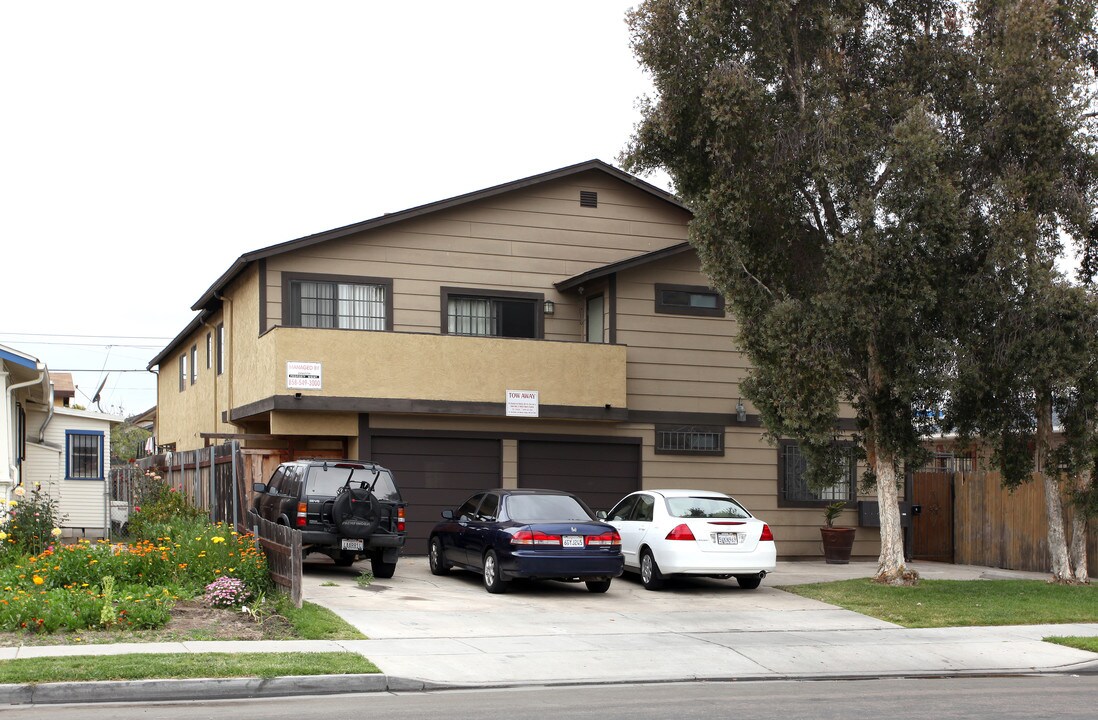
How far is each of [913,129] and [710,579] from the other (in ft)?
26.3

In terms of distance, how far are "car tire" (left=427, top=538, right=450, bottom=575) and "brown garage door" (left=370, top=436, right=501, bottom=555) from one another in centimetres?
271

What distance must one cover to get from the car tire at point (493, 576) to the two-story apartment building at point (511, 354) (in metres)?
Result: 5.12

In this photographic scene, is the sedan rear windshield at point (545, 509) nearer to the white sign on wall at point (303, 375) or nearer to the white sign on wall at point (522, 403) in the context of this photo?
the white sign on wall at point (522, 403)

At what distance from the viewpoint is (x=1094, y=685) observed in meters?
11.4

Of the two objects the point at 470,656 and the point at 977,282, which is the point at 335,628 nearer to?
the point at 470,656

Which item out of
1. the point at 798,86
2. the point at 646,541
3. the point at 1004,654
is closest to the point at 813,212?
the point at 798,86

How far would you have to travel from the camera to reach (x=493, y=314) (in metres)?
23.7

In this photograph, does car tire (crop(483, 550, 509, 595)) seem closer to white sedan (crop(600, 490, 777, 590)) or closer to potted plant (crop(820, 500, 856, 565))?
white sedan (crop(600, 490, 777, 590))

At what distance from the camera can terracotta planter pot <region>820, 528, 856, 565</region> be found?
23.4m

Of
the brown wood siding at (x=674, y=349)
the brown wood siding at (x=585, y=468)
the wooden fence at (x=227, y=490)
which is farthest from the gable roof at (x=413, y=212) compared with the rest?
the brown wood siding at (x=585, y=468)

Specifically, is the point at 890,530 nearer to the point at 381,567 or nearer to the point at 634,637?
the point at 634,637

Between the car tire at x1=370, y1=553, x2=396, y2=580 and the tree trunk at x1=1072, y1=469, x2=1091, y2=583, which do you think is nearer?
the car tire at x1=370, y1=553, x2=396, y2=580

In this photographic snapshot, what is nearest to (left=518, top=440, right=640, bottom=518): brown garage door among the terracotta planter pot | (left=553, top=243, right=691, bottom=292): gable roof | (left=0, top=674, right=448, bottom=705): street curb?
(left=553, top=243, right=691, bottom=292): gable roof

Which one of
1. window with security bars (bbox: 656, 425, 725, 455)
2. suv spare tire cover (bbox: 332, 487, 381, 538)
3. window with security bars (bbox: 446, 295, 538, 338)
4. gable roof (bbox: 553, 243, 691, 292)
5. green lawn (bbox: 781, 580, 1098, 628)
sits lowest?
green lawn (bbox: 781, 580, 1098, 628)
